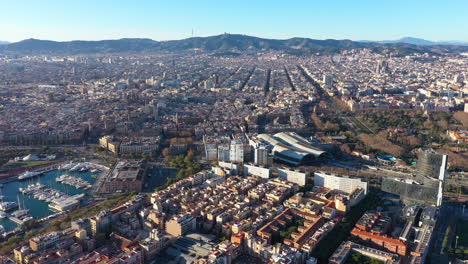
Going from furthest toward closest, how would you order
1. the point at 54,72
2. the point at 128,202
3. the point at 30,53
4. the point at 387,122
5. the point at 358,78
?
the point at 30,53 → the point at 54,72 → the point at 358,78 → the point at 387,122 → the point at 128,202

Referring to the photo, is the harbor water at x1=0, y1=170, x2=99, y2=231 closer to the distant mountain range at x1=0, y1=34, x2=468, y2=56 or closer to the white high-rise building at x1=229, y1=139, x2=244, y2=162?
the white high-rise building at x1=229, y1=139, x2=244, y2=162

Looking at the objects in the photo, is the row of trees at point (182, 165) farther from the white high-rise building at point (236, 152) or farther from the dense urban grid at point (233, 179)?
the white high-rise building at point (236, 152)

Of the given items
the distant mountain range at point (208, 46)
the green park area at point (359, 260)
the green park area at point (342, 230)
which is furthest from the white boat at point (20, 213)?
the distant mountain range at point (208, 46)

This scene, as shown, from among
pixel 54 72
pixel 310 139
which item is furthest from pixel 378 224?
pixel 54 72

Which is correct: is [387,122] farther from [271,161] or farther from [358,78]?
[358,78]

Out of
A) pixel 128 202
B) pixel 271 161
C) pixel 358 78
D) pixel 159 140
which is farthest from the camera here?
pixel 358 78

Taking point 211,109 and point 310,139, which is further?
point 211,109
